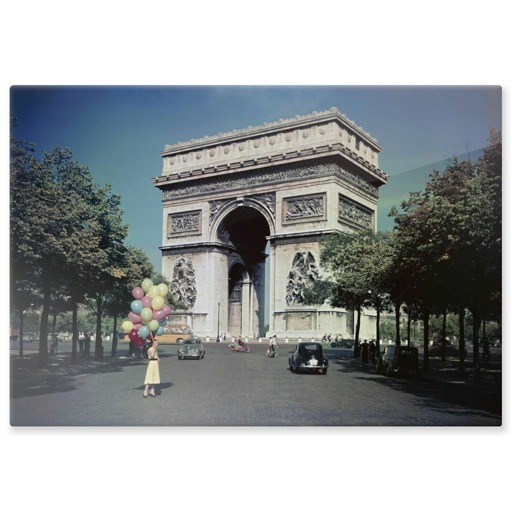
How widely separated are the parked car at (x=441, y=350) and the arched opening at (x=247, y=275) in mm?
14406

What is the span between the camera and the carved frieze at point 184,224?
26094mm

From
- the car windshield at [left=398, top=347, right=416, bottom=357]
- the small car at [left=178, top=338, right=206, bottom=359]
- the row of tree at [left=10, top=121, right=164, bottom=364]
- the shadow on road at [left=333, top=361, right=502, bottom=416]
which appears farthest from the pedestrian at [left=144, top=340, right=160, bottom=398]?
the car windshield at [left=398, top=347, right=416, bottom=357]

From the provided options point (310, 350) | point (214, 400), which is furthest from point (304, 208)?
point (214, 400)

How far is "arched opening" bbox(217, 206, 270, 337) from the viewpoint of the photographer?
33.3 metres

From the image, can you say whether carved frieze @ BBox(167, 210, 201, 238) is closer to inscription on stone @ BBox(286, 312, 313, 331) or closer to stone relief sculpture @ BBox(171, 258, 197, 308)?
stone relief sculpture @ BBox(171, 258, 197, 308)

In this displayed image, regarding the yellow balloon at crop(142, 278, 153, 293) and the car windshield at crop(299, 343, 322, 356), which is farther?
the car windshield at crop(299, 343, 322, 356)

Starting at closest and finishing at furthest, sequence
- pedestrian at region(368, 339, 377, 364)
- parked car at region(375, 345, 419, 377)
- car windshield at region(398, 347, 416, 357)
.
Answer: parked car at region(375, 345, 419, 377) < car windshield at region(398, 347, 416, 357) < pedestrian at region(368, 339, 377, 364)

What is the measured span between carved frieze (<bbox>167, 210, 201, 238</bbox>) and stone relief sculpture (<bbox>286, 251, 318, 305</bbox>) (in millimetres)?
4850

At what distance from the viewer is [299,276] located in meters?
28.1

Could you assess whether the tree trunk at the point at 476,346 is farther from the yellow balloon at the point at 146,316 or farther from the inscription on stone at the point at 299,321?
the inscription on stone at the point at 299,321

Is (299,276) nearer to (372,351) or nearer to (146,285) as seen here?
(372,351)

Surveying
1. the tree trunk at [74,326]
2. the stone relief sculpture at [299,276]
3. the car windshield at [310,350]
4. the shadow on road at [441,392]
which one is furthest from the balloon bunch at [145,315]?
the stone relief sculpture at [299,276]

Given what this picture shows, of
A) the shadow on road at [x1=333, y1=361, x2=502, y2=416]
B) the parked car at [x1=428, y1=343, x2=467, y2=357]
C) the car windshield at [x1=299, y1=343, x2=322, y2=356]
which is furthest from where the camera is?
the parked car at [x1=428, y1=343, x2=467, y2=357]

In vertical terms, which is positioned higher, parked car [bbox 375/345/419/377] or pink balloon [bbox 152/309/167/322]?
pink balloon [bbox 152/309/167/322]
